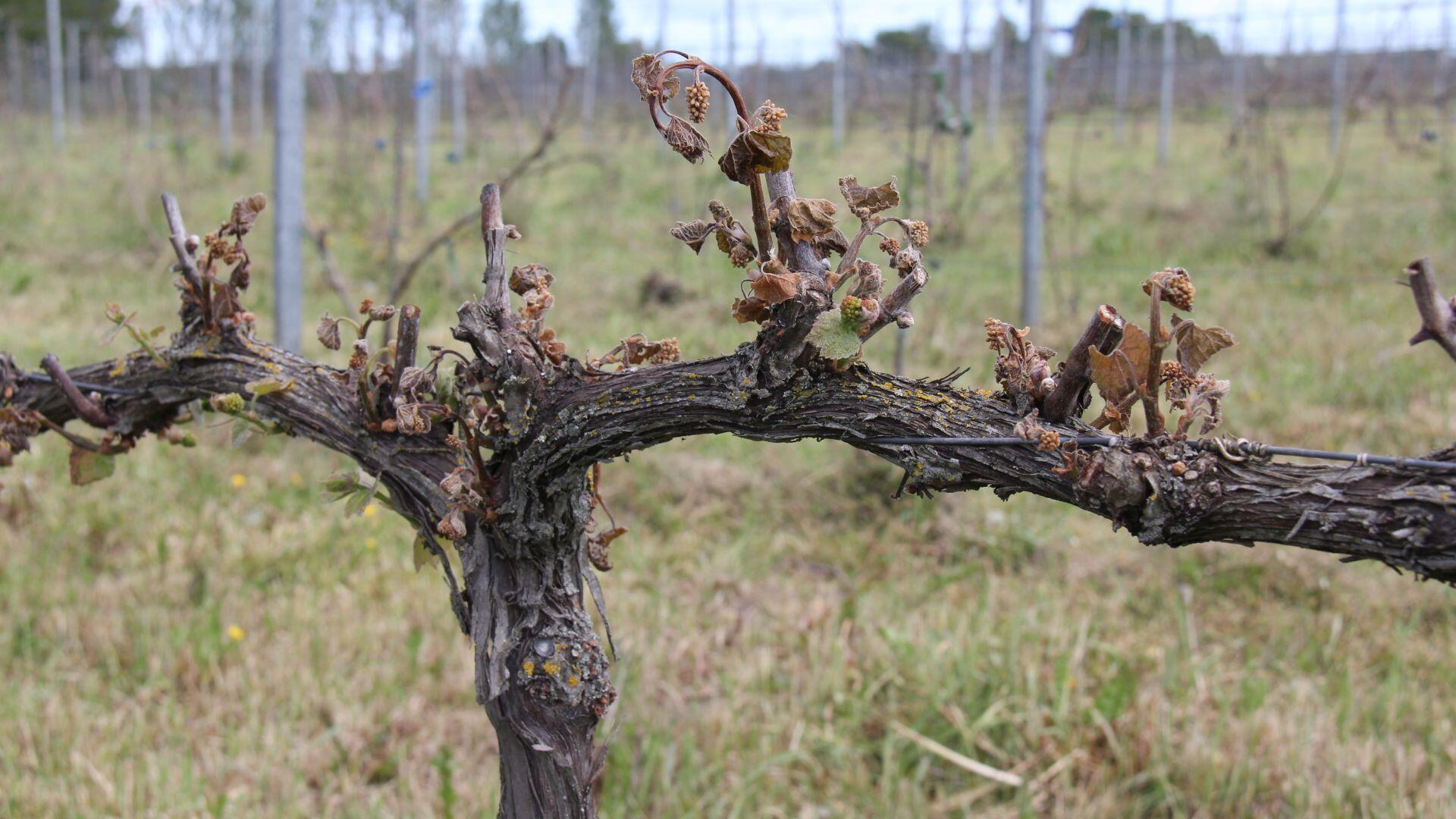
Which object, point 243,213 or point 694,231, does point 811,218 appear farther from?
point 243,213

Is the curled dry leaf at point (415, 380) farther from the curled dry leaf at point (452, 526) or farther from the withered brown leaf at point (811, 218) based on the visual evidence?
the withered brown leaf at point (811, 218)

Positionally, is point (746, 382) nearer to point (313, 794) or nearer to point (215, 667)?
point (313, 794)

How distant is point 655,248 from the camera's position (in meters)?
8.20

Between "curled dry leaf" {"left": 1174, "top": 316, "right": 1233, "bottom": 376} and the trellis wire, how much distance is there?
0.08 meters

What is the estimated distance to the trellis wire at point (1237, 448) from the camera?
798 millimetres

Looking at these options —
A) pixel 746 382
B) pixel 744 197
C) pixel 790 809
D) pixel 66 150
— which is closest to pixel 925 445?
pixel 746 382

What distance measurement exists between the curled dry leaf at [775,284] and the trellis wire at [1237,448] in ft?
0.58

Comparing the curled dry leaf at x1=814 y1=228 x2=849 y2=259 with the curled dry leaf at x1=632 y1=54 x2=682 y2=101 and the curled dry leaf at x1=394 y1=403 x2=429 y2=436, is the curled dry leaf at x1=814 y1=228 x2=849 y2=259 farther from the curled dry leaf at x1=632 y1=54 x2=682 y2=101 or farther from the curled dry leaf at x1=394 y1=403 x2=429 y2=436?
the curled dry leaf at x1=394 y1=403 x2=429 y2=436

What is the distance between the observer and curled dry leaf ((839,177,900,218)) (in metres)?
0.95

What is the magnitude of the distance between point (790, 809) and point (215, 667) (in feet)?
5.13

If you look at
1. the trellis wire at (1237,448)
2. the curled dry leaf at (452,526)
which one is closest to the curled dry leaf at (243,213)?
the curled dry leaf at (452,526)

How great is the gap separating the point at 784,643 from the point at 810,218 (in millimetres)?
2222

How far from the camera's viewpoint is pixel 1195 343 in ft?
3.09

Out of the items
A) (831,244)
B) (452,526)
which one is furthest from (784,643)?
(831,244)
